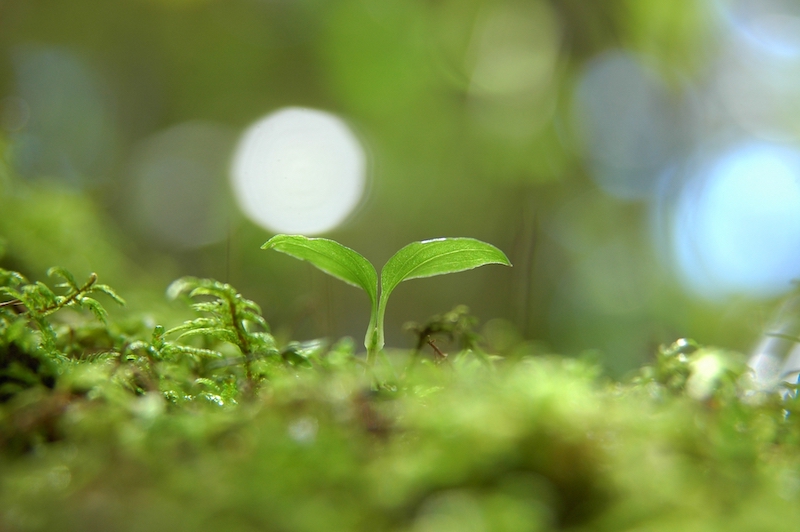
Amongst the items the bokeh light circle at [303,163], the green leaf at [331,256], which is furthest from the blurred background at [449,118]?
the green leaf at [331,256]

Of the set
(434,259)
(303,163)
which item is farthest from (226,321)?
(303,163)

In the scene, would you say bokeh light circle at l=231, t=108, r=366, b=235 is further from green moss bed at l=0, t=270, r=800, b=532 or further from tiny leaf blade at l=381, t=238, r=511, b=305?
green moss bed at l=0, t=270, r=800, b=532

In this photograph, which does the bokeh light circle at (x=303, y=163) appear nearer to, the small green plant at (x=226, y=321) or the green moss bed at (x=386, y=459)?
the small green plant at (x=226, y=321)

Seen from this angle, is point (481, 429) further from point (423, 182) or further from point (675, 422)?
point (423, 182)

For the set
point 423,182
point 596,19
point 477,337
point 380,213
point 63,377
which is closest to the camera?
point 63,377

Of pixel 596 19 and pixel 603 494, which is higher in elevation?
pixel 596 19

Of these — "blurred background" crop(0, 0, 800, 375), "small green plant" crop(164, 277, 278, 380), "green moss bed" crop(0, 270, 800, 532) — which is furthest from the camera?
"blurred background" crop(0, 0, 800, 375)

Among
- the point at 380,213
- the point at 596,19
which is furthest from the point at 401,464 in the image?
the point at 380,213

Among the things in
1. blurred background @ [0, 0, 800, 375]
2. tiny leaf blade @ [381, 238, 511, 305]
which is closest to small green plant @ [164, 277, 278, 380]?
tiny leaf blade @ [381, 238, 511, 305]

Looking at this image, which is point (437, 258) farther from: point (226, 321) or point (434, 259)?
point (226, 321)
